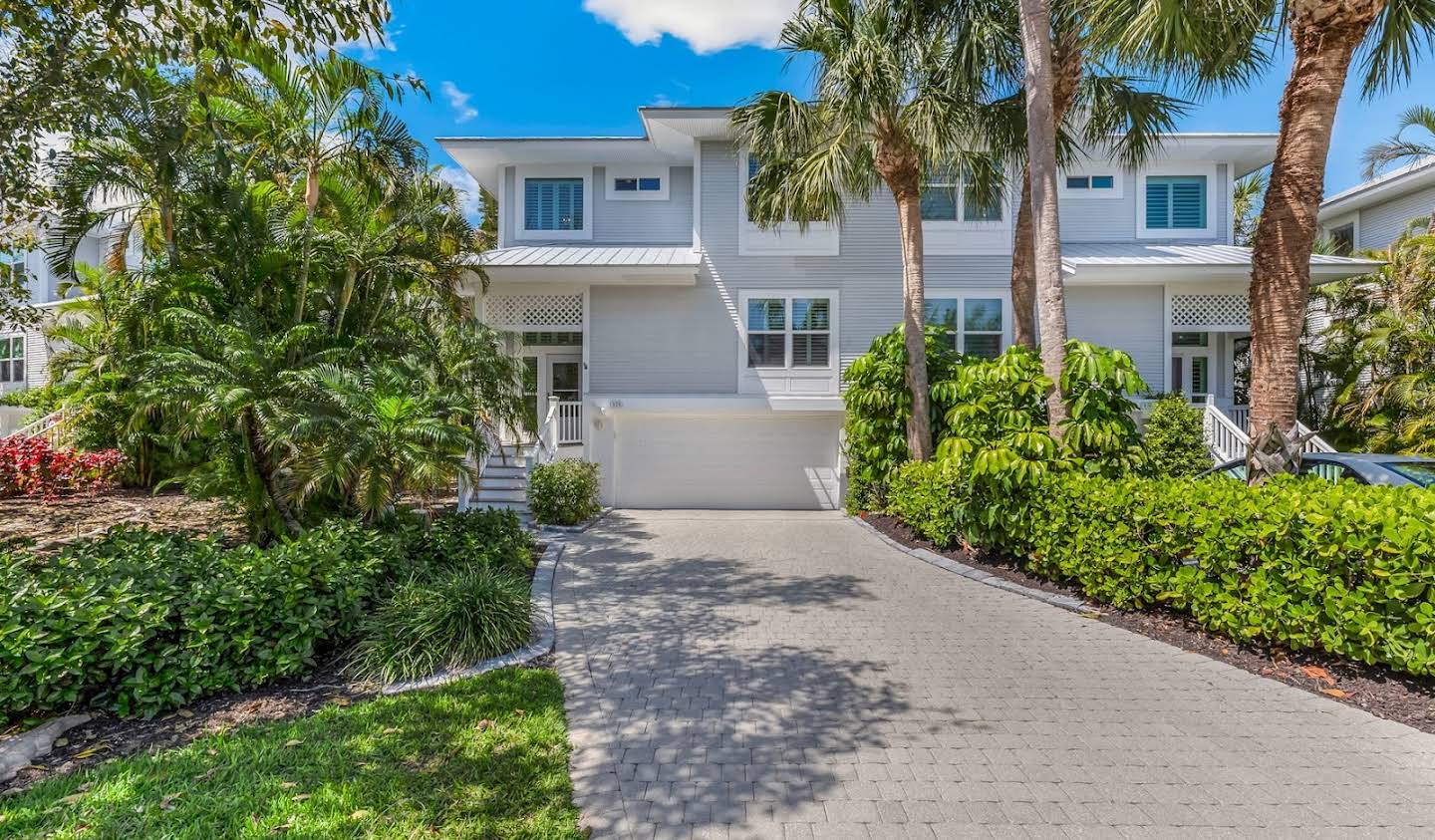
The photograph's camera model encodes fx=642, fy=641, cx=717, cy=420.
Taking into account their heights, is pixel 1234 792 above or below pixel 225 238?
below

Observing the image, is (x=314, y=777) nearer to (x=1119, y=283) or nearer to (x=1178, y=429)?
(x=1178, y=429)

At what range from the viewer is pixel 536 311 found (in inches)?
582

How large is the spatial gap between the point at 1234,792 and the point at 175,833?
5348mm

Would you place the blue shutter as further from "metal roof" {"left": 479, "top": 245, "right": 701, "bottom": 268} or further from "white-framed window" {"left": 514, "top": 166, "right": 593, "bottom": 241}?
"white-framed window" {"left": 514, "top": 166, "right": 593, "bottom": 241}

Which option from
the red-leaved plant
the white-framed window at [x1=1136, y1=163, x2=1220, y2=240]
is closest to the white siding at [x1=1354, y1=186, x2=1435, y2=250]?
the white-framed window at [x1=1136, y1=163, x2=1220, y2=240]

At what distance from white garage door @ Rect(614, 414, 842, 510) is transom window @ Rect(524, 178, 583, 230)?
5128 millimetres

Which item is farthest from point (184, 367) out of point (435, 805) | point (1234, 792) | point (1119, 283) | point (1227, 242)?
point (1227, 242)

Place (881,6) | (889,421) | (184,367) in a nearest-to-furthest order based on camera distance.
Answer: (184,367), (881,6), (889,421)

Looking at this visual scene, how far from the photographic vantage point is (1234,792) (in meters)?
3.46

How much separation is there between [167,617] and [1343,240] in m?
26.7

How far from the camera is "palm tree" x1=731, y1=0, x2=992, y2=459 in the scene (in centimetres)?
945

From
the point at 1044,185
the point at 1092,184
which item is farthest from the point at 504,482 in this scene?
the point at 1092,184

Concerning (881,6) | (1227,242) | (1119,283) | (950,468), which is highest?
(881,6)

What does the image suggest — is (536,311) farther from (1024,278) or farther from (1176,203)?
(1176,203)
